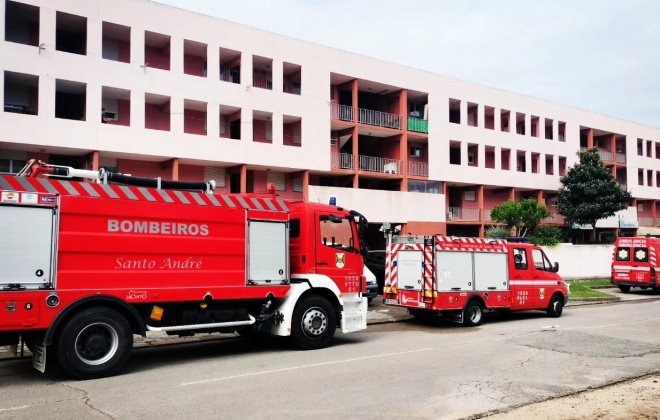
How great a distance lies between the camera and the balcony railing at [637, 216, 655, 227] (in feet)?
172

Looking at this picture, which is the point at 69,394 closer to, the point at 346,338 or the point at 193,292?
the point at 193,292

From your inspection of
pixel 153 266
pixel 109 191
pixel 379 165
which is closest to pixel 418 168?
pixel 379 165

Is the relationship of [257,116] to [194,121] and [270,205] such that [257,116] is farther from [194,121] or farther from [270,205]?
[270,205]

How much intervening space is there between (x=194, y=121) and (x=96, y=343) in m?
20.4

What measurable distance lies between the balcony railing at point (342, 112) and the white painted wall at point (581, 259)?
44.3ft

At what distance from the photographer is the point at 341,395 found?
7.36 metres

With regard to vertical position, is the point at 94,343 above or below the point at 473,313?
above

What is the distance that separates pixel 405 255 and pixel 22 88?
17987mm

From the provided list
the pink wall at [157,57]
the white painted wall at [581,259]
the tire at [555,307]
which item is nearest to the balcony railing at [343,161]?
the pink wall at [157,57]

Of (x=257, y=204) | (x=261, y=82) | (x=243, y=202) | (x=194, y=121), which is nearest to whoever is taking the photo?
(x=243, y=202)

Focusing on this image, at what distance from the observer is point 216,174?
93.0 feet

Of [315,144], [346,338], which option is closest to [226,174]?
[315,144]

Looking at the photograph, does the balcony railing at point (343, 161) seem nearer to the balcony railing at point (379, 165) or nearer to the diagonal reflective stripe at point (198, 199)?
the balcony railing at point (379, 165)

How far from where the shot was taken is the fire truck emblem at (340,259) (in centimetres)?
1159
